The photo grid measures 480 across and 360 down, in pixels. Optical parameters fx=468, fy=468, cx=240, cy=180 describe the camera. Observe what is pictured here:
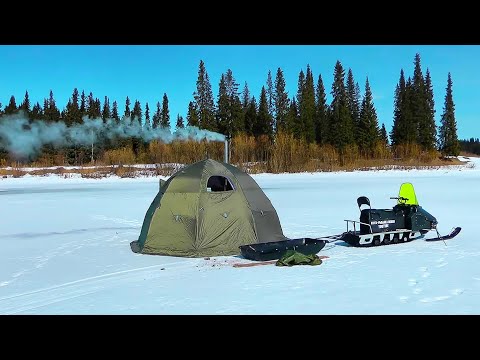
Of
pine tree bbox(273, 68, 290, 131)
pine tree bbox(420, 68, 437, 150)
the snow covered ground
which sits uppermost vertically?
pine tree bbox(273, 68, 290, 131)

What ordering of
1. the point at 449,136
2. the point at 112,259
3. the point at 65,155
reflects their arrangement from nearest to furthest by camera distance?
the point at 112,259 < the point at 65,155 < the point at 449,136

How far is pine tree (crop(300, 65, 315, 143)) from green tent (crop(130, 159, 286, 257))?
5580 cm

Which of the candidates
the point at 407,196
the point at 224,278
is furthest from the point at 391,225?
the point at 224,278

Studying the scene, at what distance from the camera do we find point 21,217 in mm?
14969

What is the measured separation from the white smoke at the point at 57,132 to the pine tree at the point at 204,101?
2112cm

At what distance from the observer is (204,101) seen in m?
53.1

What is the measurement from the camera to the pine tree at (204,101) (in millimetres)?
47594

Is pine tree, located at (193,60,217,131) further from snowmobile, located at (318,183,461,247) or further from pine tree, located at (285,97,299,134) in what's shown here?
snowmobile, located at (318,183,461,247)

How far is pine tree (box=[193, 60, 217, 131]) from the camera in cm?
4759

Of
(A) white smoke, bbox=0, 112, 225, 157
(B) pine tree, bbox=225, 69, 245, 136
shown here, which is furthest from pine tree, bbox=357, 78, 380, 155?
(A) white smoke, bbox=0, 112, 225, 157

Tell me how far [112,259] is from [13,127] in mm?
9903

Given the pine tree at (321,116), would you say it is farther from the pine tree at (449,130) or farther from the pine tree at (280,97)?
the pine tree at (449,130)

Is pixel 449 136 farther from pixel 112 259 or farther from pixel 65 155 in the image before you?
pixel 112 259
